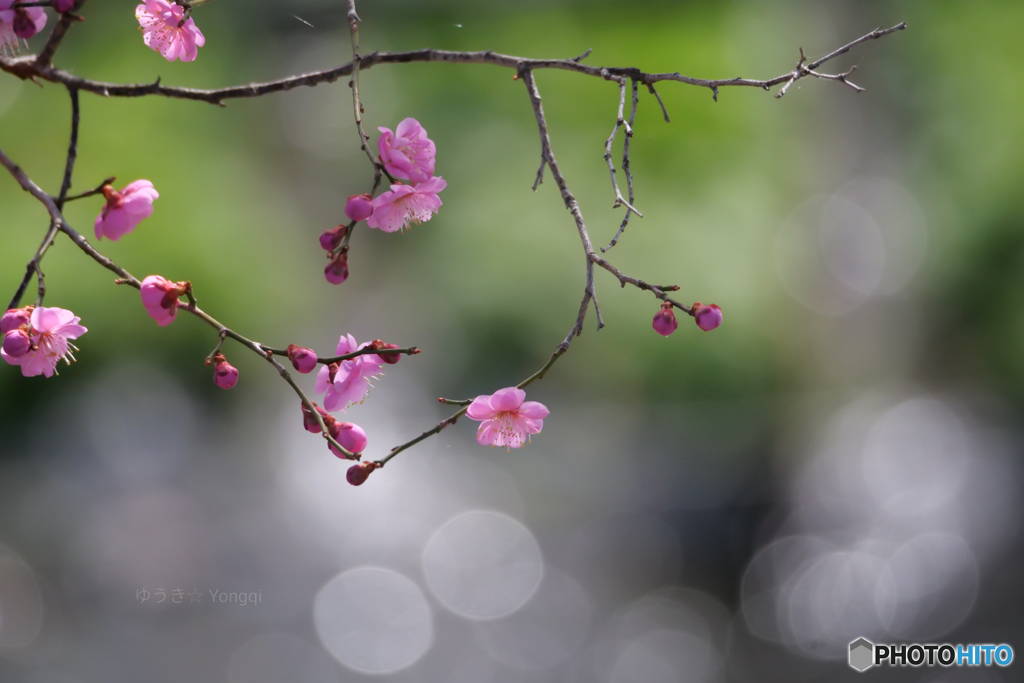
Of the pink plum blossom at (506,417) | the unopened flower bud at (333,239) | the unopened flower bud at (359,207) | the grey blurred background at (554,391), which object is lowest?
the pink plum blossom at (506,417)

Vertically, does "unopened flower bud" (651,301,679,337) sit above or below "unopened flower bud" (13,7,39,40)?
below

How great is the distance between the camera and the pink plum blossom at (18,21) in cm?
77

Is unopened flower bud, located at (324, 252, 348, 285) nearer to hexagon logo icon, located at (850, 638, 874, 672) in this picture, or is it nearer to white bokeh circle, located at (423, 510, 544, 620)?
white bokeh circle, located at (423, 510, 544, 620)

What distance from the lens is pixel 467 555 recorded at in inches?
124

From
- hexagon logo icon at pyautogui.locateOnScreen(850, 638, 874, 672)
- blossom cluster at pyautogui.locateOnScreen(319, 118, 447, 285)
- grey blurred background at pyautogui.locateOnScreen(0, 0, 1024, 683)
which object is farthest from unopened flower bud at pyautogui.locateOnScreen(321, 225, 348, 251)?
hexagon logo icon at pyautogui.locateOnScreen(850, 638, 874, 672)

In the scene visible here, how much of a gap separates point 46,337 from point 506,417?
44cm

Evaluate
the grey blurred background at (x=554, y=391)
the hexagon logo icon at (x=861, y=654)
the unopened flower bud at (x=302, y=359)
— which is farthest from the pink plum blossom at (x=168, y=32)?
the hexagon logo icon at (x=861, y=654)

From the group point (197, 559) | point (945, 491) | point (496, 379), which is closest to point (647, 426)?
point (496, 379)

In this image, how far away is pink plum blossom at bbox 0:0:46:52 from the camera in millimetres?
766

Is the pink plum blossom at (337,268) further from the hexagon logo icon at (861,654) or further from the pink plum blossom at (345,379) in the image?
the hexagon logo icon at (861,654)

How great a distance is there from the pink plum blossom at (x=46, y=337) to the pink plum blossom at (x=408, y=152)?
305mm

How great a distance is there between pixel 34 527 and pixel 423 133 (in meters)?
2.84

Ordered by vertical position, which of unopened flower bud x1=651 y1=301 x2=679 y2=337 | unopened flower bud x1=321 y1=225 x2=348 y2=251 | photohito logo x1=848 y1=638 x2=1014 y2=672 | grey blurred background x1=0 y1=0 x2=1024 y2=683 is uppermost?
grey blurred background x1=0 y1=0 x2=1024 y2=683

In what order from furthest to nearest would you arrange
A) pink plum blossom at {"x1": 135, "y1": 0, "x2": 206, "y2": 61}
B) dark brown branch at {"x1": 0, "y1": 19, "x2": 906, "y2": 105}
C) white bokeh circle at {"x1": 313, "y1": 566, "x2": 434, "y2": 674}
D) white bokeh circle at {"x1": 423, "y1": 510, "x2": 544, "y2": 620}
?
white bokeh circle at {"x1": 423, "y1": 510, "x2": 544, "y2": 620} → white bokeh circle at {"x1": 313, "y1": 566, "x2": 434, "y2": 674} → pink plum blossom at {"x1": 135, "y1": 0, "x2": 206, "y2": 61} → dark brown branch at {"x1": 0, "y1": 19, "x2": 906, "y2": 105}
